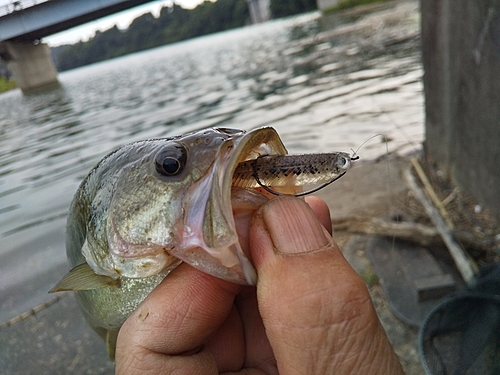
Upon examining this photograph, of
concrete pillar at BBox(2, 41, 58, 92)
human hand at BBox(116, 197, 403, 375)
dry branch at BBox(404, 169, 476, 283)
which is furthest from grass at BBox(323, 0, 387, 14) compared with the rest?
human hand at BBox(116, 197, 403, 375)

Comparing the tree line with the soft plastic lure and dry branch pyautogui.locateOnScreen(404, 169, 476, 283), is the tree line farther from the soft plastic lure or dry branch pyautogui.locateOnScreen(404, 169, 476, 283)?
the soft plastic lure

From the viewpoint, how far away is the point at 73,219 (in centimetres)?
208

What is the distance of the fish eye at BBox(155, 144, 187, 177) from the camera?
146cm

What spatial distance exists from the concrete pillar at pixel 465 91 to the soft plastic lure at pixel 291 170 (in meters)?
2.99

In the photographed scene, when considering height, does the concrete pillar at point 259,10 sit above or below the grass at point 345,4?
above

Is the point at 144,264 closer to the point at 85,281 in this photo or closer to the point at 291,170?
the point at 85,281

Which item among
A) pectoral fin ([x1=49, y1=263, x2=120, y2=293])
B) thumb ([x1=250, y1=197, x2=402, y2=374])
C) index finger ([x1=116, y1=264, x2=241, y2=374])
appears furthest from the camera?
pectoral fin ([x1=49, y1=263, x2=120, y2=293])

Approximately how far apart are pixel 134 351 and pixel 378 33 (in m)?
26.0

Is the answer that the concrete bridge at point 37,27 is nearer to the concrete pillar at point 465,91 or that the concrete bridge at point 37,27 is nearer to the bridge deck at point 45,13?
the bridge deck at point 45,13

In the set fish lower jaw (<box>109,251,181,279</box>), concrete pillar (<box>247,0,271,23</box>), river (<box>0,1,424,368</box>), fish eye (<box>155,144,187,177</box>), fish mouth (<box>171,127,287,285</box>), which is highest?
concrete pillar (<box>247,0,271,23</box>)

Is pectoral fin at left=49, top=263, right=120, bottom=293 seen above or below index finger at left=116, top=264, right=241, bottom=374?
above

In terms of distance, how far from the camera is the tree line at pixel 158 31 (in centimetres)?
10844

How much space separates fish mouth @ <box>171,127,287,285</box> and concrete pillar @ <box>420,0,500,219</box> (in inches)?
122

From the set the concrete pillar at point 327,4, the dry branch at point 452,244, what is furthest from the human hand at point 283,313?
the concrete pillar at point 327,4
